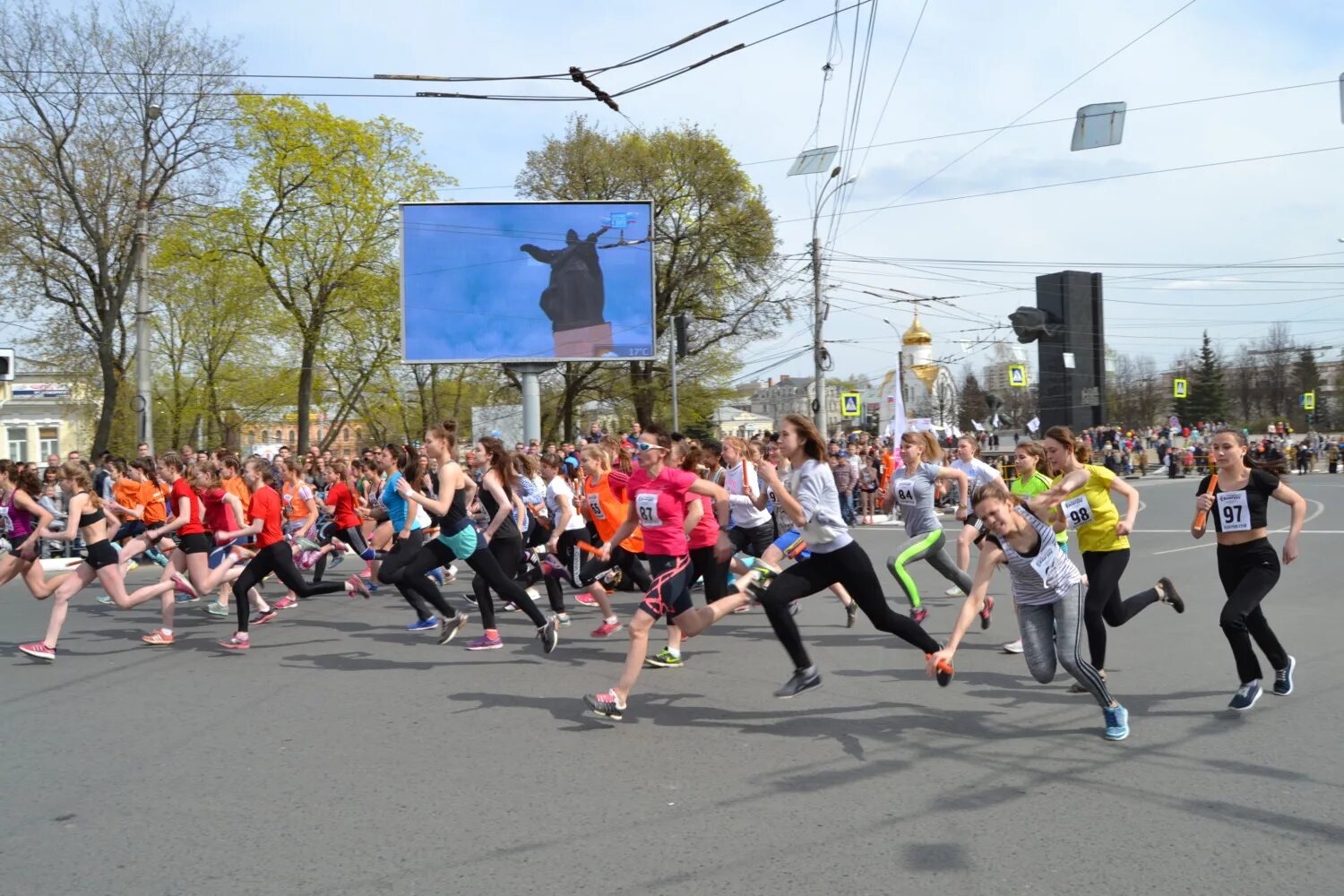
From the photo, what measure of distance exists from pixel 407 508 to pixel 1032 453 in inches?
210

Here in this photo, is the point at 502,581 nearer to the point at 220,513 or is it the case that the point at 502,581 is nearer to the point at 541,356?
the point at 220,513

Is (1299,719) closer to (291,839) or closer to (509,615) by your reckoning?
(291,839)

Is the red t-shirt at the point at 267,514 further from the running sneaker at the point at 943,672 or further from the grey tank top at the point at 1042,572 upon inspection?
the grey tank top at the point at 1042,572

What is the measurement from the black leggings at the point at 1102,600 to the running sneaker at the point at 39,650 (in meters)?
7.91

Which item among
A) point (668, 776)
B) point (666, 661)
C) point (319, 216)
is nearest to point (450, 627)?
point (666, 661)

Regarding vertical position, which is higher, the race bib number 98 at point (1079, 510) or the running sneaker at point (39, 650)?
the race bib number 98 at point (1079, 510)

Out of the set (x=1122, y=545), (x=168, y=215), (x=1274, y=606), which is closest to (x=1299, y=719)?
(x=1122, y=545)

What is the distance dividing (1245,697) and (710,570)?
3.66 metres

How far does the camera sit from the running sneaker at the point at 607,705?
643 cm

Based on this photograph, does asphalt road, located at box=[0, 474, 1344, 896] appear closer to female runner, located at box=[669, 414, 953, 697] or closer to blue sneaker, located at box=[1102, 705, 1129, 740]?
blue sneaker, located at box=[1102, 705, 1129, 740]

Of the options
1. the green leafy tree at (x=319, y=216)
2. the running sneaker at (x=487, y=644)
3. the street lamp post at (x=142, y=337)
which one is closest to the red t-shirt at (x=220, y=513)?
the running sneaker at (x=487, y=644)

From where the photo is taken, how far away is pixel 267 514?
961 cm

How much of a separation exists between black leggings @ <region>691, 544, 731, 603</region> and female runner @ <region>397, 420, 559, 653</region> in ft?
4.16

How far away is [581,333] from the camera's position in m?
27.9
